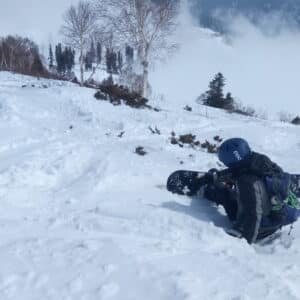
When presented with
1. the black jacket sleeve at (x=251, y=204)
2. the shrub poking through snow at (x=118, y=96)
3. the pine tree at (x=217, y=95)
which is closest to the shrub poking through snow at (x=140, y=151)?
the black jacket sleeve at (x=251, y=204)

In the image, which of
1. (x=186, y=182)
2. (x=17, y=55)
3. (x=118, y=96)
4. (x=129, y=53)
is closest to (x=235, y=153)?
(x=186, y=182)

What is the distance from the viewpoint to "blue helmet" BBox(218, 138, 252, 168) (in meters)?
4.14

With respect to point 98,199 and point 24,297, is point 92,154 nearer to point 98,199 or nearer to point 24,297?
point 98,199

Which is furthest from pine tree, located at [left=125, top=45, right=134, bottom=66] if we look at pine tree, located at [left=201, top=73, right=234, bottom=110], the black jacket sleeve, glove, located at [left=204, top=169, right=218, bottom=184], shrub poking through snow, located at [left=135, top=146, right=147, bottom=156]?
the black jacket sleeve

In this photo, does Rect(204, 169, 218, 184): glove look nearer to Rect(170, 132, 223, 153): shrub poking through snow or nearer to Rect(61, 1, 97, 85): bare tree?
Rect(170, 132, 223, 153): shrub poking through snow

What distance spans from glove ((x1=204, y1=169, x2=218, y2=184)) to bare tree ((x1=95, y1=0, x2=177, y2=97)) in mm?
15080

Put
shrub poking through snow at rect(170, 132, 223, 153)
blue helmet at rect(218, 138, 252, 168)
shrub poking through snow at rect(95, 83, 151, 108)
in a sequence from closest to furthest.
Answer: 1. blue helmet at rect(218, 138, 252, 168)
2. shrub poking through snow at rect(170, 132, 223, 153)
3. shrub poking through snow at rect(95, 83, 151, 108)

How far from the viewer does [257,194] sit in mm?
3951

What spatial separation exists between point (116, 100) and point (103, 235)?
7.81 metres

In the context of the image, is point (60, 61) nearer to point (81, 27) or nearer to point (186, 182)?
point (81, 27)

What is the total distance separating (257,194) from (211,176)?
3.38 ft

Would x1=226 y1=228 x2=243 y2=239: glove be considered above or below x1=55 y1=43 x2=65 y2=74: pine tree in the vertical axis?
above

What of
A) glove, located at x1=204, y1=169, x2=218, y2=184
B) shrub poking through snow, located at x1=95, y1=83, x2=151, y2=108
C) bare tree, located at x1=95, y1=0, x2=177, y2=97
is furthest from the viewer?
bare tree, located at x1=95, y1=0, x2=177, y2=97

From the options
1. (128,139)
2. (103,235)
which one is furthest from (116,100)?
(103,235)
